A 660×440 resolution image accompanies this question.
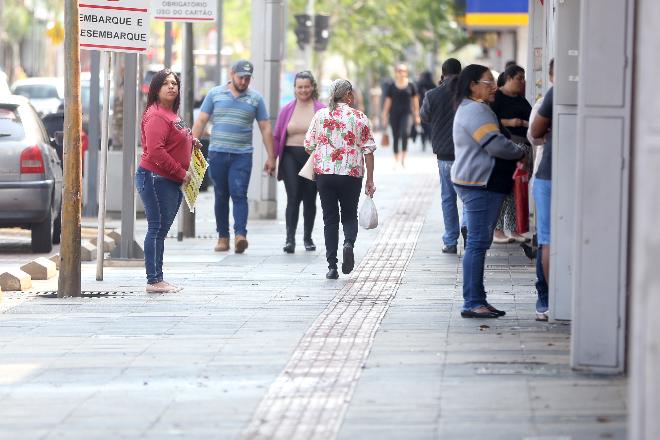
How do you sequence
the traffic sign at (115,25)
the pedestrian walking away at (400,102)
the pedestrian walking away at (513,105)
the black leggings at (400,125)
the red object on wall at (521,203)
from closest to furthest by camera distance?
the traffic sign at (115,25)
the pedestrian walking away at (513,105)
the red object on wall at (521,203)
the pedestrian walking away at (400,102)
the black leggings at (400,125)

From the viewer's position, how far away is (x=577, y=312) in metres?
8.80

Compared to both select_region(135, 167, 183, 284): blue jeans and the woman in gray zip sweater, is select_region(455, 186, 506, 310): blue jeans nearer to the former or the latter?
the woman in gray zip sweater

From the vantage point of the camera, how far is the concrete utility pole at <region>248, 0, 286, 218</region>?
20609 mm

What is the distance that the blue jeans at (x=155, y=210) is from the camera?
12867mm

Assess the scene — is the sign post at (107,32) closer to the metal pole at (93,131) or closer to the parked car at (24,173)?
the parked car at (24,173)

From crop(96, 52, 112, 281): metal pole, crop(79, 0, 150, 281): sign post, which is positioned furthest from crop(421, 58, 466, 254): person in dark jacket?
crop(96, 52, 112, 281): metal pole

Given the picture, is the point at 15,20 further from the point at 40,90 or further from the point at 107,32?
the point at 107,32

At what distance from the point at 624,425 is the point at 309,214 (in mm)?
9198

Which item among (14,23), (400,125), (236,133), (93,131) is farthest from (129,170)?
(14,23)

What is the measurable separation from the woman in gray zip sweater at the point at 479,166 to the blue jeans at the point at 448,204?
4549 millimetres

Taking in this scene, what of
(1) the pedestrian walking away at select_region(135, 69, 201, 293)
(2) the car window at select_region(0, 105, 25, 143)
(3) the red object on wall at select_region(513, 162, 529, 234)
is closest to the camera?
(1) the pedestrian walking away at select_region(135, 69, 201, 293)

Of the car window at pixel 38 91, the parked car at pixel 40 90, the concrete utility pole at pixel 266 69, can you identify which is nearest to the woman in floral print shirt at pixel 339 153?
the concrete utility pole at pixel 266 69

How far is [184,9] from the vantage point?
17.5 m

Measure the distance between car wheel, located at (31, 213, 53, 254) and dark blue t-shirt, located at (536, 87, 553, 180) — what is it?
23.8 feet
